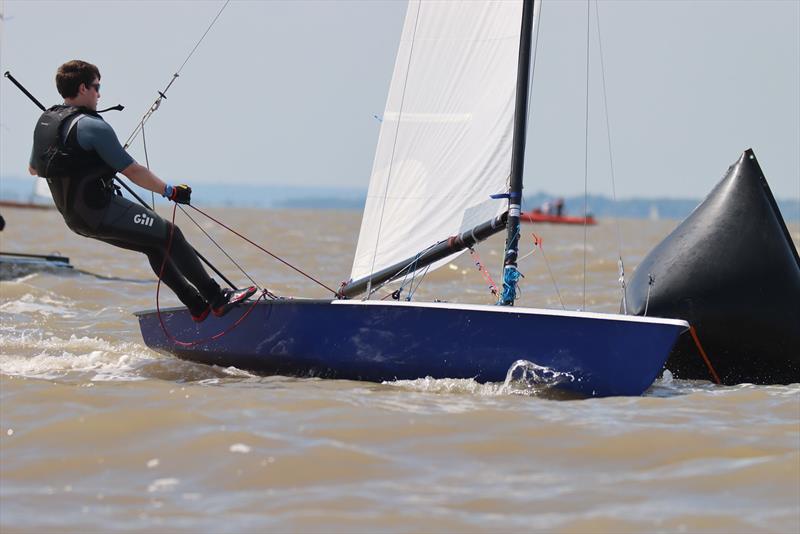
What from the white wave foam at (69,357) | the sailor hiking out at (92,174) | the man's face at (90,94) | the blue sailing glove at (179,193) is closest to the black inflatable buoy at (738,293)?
the blue sailing glove at (179,193)

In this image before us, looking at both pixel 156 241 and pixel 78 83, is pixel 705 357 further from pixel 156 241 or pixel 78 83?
pixel 78 83

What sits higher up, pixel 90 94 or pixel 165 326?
pixel 90 94

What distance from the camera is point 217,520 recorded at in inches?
172

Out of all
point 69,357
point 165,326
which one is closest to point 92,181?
point 165,326

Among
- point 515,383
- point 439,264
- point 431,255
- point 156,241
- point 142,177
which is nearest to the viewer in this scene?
point 515,383

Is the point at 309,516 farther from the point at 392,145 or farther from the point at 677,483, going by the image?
the point at 392,145

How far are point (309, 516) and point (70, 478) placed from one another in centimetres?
109

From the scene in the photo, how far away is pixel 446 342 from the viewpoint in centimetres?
659

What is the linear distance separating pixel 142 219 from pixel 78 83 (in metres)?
0.82

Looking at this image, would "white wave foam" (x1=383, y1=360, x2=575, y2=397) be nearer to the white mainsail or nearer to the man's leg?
the white mainsail

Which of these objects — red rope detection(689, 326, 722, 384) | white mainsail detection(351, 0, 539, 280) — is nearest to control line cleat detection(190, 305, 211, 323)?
white mainsail detection(351, 0, 539, 280)

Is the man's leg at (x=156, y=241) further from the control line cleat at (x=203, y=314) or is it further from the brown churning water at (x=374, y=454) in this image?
the brown churning water at (x=374, y=454)

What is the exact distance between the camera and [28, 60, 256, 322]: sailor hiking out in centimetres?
675

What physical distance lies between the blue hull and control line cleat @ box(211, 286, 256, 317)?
0.17ft
